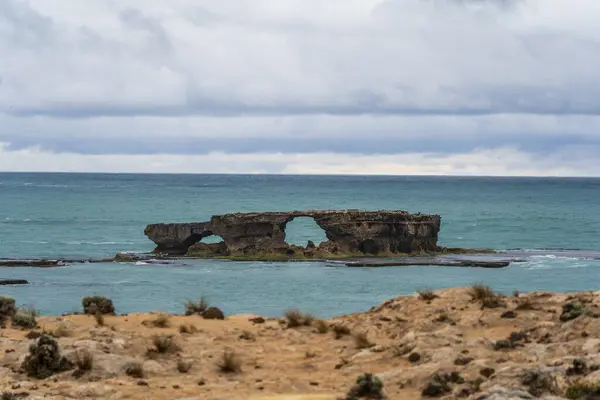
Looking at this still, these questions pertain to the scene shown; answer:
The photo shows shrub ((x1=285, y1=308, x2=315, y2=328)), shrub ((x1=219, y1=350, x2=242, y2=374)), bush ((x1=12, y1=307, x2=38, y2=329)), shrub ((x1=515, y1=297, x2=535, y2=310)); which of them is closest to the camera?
shrub ((x1=219, y1=350, x2=242, y2=374))

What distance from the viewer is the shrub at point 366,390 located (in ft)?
68.5

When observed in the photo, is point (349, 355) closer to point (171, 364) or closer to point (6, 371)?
point (171, 364)

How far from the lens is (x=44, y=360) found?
2369 centimetres

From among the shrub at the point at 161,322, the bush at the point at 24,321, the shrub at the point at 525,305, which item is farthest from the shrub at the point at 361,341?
the bush at the point at 24,321

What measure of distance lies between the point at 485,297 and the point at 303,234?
4622 inches

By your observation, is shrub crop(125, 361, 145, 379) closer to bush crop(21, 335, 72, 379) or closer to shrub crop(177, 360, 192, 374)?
shrub crop(177, 360, 192, 374)

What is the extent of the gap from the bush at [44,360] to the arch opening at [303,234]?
97.2 meters

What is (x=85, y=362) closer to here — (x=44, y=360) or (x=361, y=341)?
(x=44, y=360)

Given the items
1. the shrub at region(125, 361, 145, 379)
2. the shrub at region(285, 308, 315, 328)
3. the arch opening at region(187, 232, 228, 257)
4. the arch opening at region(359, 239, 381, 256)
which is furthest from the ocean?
the shrub at region(125, 361, 145, 379)

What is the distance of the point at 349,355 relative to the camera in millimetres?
26031

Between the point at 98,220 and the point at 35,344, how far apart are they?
5282 inches

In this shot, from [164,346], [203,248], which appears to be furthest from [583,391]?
[203,248]

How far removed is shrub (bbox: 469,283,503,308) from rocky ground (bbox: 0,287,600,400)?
1.5 inches

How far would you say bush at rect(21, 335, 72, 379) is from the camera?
23.6 metres
